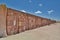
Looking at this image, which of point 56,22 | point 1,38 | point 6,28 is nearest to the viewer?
point 1,38

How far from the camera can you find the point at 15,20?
1049cm

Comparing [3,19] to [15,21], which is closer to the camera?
[3,19]

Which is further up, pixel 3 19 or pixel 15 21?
pixel 3 19

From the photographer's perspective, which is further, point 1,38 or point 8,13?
point 8,13

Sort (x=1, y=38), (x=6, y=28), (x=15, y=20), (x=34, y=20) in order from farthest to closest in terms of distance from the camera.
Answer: (x=34, y=20) < (x=15, y=20) < (x=6, y=28) < (x=1, y=38)

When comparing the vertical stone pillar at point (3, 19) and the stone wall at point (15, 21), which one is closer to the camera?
the vertical stone pillar at point (3, 19)

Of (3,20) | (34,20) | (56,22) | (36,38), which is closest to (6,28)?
(3,20)

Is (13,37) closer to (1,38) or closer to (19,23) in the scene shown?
(1,38)

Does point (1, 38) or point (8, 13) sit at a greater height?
point (8, 13)

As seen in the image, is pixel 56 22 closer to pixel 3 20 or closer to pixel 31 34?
pixel 31 34

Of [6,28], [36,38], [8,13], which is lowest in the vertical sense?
[36,38]

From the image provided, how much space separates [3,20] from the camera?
961cm

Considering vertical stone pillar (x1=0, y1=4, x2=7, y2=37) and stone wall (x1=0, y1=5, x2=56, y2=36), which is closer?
vertical stone pillar (x1=0, y1=4, x2=7, y2=37)

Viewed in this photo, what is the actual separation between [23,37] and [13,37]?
1.96 ft
